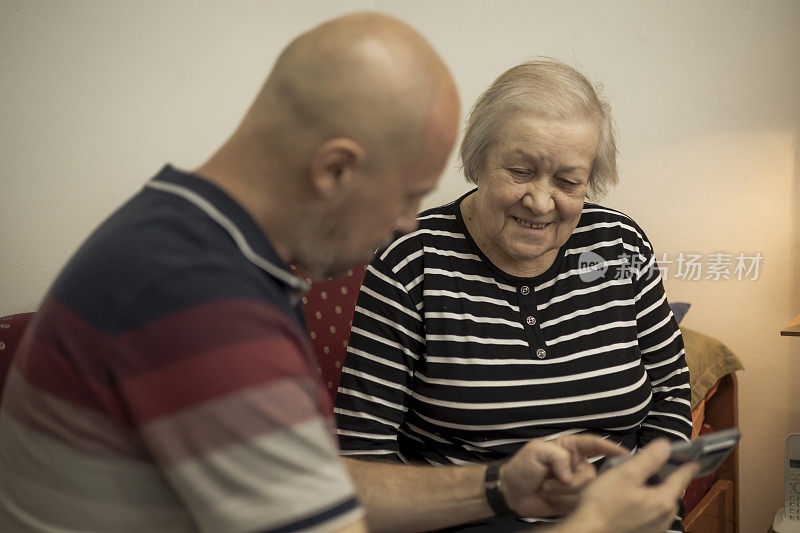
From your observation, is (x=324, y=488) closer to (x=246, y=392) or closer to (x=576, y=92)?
(x=246, y=392)

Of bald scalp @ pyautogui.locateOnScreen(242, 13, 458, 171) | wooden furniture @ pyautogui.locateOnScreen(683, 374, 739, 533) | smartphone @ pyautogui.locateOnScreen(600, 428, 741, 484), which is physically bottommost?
wooden furniture @ pyautogui.locateOnScreen(683, 374, 739, 533)

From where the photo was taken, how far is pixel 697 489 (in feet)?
5.87

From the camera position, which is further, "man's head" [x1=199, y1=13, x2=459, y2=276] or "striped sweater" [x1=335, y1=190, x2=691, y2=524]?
"striped sweater" [x1=335, y1=190, x2=691, y2=524]

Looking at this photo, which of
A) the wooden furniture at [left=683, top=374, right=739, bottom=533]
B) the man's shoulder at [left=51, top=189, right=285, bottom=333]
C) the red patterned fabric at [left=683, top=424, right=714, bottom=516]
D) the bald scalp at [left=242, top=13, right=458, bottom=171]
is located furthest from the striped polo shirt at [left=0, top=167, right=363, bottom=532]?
the wooden furniture at [left=683, top=374, right=739, bottom=533]

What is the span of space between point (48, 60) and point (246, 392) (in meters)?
1.07

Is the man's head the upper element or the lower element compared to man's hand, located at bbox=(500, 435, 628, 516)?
upper

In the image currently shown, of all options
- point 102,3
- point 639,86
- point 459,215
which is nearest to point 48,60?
point 102,3

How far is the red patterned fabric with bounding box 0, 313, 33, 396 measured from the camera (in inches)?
46.1

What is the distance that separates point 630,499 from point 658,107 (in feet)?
4.70

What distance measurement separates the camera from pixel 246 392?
0.55 m

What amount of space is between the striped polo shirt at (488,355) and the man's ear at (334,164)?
23.5 inches

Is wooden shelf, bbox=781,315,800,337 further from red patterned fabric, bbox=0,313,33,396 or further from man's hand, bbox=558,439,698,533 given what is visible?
red patterned fabric, bbox=0,313,33,396

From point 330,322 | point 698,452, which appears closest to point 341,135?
point 698,452

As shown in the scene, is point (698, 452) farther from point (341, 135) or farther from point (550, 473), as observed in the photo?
point (341, 135)
